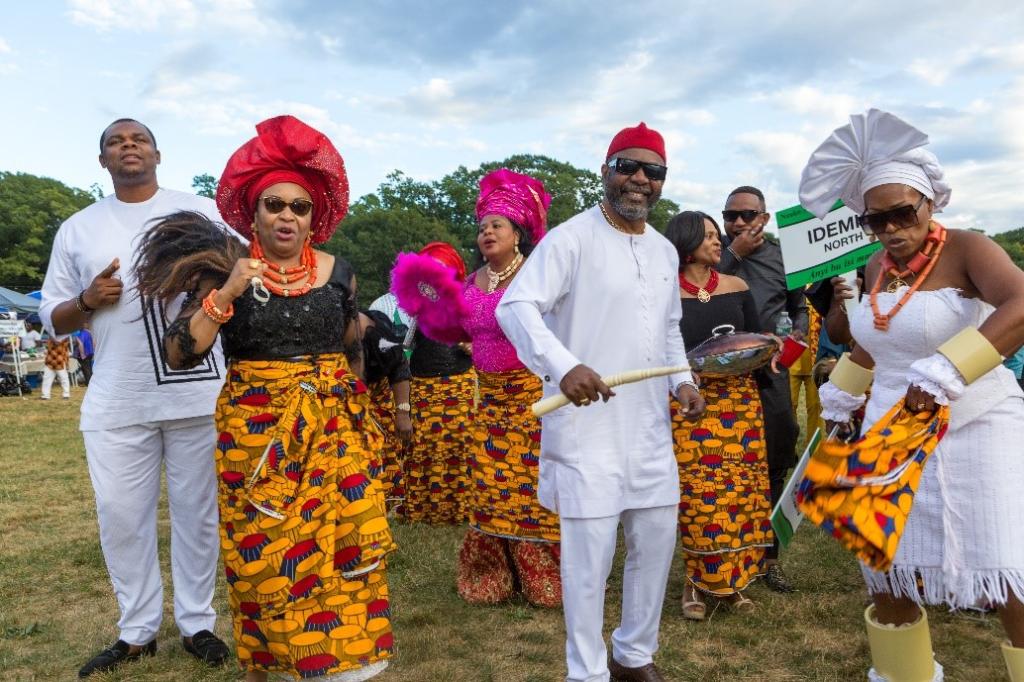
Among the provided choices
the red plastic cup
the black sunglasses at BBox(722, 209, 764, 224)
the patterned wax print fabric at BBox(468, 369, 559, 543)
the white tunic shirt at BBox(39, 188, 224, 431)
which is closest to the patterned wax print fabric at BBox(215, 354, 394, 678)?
the white tunic shirt at BBox(39, 188, 224, 431)

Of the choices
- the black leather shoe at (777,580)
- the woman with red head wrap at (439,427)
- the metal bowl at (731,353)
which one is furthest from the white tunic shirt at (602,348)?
the woman with red head wrap at (439,427)

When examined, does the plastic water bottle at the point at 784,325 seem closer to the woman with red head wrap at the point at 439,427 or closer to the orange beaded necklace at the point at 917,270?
the woman with red head wrap at the point at 439,427

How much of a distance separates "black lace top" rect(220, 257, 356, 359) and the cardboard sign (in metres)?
2.69

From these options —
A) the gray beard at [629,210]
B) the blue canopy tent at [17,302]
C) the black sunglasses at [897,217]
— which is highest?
the blue canopy tent at [17,302]

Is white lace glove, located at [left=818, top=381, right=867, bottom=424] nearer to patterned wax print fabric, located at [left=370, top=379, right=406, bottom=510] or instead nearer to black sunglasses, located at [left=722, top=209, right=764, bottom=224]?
black sunglasses, located at [left=722, top=209, right=764, bottom=224]

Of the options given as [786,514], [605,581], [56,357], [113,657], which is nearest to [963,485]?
[786,514]

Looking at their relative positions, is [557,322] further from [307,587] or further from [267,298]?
[307,587]

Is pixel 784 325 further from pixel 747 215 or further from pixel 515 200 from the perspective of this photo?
pixel 515 200

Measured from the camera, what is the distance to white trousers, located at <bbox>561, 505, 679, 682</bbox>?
124 inches

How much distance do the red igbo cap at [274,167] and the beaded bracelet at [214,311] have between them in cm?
38

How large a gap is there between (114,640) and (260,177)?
8.95ft

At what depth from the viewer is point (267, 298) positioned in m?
3.06

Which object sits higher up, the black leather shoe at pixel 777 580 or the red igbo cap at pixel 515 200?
the red igbo cap at pixel 515 200

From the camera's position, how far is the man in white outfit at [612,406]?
→ 3.18 metres
